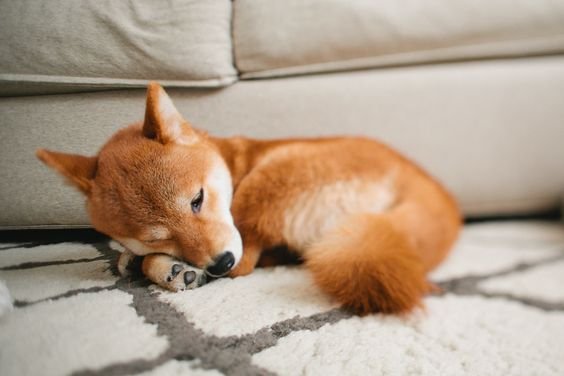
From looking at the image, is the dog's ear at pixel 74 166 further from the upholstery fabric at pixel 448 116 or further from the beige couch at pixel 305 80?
the upholstery fabric at pixel 448 116

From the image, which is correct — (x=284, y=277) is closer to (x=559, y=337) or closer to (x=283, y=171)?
(x=283, y=171)

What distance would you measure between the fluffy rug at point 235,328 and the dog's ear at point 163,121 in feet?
0.78

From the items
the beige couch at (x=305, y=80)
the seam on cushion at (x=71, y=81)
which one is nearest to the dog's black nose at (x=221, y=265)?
the beige couch at (x=305, y=80)

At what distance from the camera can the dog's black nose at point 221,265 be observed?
2.36 feet

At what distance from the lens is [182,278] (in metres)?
0.70

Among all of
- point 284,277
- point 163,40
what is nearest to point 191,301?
point 284,277

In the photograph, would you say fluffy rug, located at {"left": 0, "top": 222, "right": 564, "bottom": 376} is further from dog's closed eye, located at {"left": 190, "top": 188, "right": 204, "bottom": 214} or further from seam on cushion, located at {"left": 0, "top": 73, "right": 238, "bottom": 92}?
seam on cushion, located at {"left": 0, "top": 73, "right": 238, "bottom": 92}

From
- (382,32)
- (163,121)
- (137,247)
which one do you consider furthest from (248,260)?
→ (382,32)

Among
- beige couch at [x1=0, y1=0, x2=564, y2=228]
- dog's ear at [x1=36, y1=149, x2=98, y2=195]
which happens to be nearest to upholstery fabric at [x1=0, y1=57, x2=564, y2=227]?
beige couch at [x1=0, y1=0, x2=564, y2=228]

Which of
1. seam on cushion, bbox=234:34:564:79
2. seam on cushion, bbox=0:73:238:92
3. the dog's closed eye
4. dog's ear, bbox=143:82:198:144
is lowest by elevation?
the dog's closed eye

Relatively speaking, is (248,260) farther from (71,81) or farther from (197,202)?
(71,81)

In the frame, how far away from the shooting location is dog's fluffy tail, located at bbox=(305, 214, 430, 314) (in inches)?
26.4

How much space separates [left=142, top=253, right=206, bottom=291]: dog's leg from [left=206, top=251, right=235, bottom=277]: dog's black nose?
2cm

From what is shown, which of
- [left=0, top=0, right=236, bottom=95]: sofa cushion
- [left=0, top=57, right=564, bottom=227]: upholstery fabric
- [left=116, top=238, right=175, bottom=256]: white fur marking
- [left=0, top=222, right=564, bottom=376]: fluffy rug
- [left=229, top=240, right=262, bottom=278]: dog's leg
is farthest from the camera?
[left=0, top=57, right=564, bottom=227]: upholstery fabric
